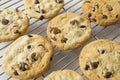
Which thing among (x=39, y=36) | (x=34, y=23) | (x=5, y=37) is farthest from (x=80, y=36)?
(x=5, y=37)

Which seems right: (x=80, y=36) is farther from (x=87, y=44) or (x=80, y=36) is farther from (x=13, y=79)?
(x=13, y=79)

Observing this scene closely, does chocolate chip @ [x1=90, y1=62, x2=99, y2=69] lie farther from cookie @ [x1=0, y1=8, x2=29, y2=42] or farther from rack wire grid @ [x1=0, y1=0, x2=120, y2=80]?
cookie @ [x1=0, y1=8, x2=29, y2=42]

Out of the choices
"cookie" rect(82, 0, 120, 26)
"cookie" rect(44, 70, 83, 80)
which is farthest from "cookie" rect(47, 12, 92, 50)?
"cookie" rect(44, 70, 83, 80)

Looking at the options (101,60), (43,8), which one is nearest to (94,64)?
(101,60)

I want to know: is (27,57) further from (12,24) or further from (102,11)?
(102,11)

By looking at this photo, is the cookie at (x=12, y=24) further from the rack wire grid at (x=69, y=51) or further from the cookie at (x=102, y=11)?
the cookie at (x=102, y=11)

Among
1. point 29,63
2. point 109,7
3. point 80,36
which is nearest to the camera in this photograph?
point 29,63

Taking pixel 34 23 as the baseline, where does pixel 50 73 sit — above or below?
below
